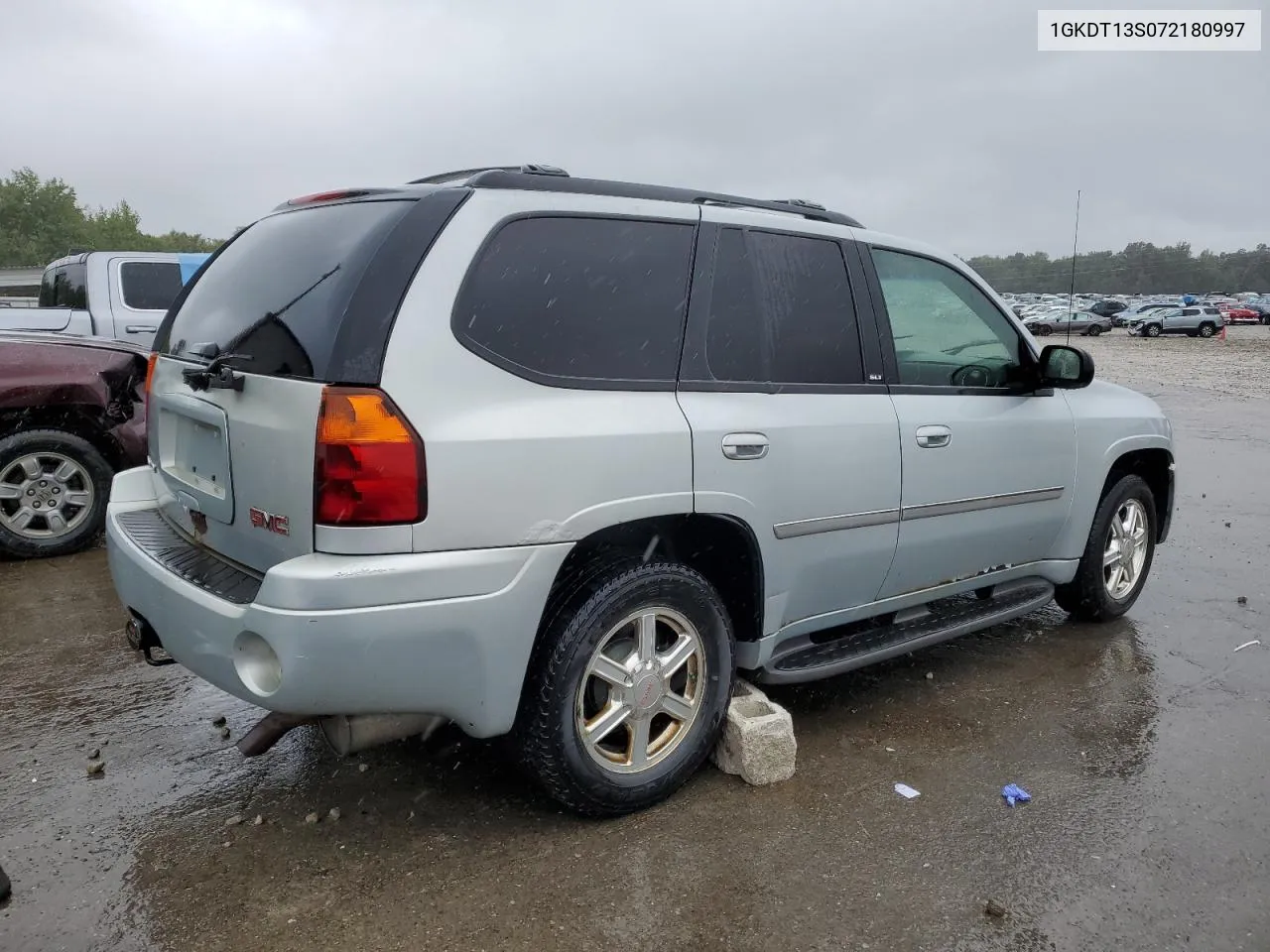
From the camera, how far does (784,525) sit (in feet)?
10.8

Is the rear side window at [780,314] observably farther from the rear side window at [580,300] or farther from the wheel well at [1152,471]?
the wheel well at [1152,471]

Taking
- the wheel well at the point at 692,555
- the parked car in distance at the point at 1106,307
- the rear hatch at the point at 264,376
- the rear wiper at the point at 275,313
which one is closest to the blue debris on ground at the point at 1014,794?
the wheel well at the point at 692,555

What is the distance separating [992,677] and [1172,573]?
2.38m

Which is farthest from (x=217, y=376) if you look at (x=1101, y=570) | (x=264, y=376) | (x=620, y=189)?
(x=1101, y=570)

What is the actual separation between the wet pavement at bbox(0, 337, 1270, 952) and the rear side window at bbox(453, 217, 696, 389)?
50.0 inches

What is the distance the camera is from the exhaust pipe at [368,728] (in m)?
2.68

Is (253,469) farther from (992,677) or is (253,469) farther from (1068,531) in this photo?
(1068,531)

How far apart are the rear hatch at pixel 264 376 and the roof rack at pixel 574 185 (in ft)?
0.93

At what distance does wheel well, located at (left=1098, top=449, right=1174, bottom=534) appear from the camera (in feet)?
15.9

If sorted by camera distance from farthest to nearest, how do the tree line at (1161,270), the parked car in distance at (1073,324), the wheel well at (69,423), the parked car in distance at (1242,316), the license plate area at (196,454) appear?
the tree line at (1161,270), the parked car in distance at (1242,316), the parked car in distance at (1073,324), the wheel well at (69,423), the license plate area at (196,454)

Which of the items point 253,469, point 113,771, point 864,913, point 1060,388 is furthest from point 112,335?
point 864,913

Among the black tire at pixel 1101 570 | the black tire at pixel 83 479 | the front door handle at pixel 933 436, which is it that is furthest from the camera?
the black tire at pixel 83 479

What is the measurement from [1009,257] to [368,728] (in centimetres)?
11677

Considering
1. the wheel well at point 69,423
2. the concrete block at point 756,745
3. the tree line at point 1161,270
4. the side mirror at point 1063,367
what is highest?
the tree line at point 1161,270
